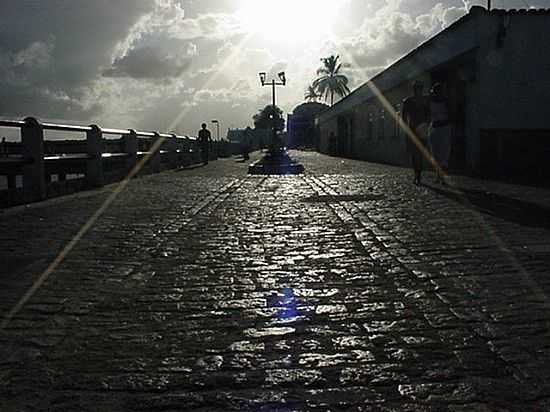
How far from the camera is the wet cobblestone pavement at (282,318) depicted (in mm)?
2900

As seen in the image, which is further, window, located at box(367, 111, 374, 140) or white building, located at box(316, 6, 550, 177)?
window, located at box(367, 111, 374, 140)

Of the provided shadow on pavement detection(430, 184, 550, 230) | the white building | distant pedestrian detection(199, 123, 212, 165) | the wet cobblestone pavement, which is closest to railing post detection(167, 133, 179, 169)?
distant pedestrian detection(199, 123, 212, 165)

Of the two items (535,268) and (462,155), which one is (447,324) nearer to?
(535,268)

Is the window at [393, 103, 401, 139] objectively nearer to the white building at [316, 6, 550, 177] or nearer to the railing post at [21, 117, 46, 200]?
the white building at [316, 6, 550, 177]

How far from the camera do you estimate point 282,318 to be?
4070mm

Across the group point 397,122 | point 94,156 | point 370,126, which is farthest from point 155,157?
point 370,126

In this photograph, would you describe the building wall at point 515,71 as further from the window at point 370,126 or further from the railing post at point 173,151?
the window at point 370,126

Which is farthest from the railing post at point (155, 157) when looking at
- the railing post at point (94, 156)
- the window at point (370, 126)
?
the window at point (370, 126)

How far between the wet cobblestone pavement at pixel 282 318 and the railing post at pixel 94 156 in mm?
7195

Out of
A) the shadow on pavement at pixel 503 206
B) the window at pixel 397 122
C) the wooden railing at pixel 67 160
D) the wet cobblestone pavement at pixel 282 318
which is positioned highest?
the window at pixel 397 122

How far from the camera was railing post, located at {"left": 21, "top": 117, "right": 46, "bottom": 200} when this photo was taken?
37.8ft

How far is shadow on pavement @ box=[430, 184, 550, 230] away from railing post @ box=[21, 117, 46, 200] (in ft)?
22.7

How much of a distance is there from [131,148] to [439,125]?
10221 mm

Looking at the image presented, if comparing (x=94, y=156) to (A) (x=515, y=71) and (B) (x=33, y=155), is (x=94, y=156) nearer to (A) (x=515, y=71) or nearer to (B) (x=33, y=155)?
(B) (x=33, y=155)
